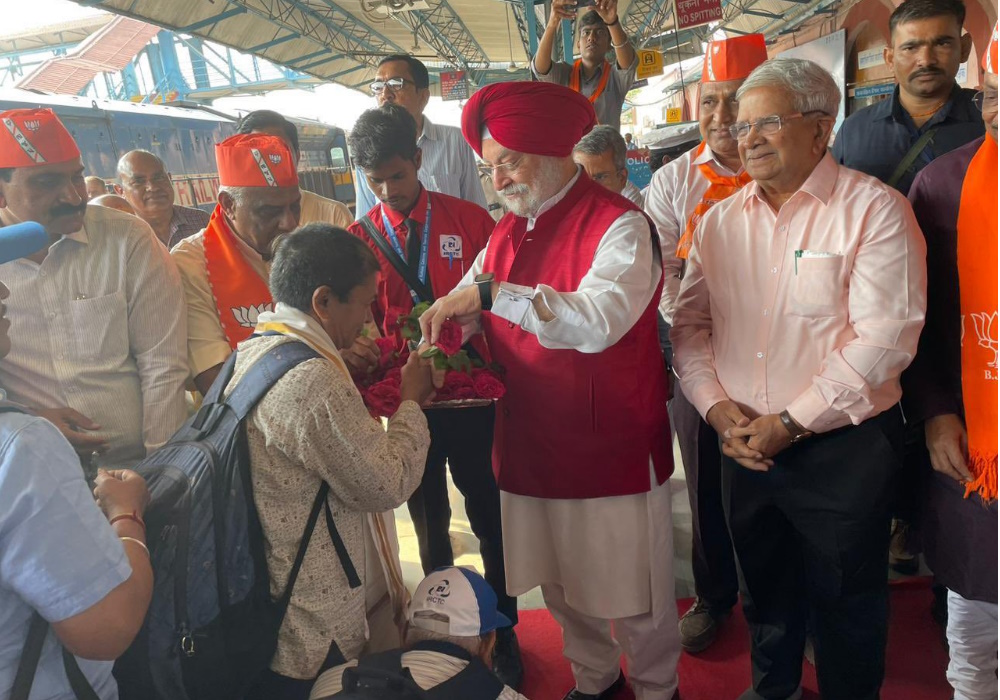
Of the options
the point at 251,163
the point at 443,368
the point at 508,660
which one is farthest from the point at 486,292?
the point at 508,660

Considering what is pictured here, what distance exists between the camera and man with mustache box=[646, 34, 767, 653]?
2.21 metres

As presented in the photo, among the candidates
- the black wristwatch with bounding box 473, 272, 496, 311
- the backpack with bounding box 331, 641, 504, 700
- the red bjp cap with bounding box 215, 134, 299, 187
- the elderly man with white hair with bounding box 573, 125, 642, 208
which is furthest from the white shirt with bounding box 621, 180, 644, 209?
the backpack with bounding box 331, 641, 504, 700

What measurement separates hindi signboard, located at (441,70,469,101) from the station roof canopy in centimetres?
97

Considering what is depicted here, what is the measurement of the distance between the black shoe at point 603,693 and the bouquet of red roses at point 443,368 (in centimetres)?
106

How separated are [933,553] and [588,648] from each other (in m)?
1.02

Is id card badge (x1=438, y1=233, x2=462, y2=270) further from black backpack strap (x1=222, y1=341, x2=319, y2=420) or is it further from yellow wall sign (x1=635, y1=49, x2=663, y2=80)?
yellow wall sign (x1=635, y1=49, x2=663, y2=80)

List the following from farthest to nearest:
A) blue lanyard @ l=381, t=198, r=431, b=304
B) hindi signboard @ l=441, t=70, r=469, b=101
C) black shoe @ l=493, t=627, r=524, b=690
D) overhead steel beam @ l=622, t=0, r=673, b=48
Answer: overhead steel beam @ l=622, t=0, r=673, b=48 → hindi signboard @ l=441, t=70, r=469, b=101 → black shoe @ l=493, t=627, r=524, b=690 → blue lanyard @ l=381, t=198, r=431, b=304

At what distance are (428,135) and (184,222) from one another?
122cm

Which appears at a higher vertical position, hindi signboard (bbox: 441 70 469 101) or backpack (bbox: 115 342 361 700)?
hindi signboard (bbox: 441 70 469 101)

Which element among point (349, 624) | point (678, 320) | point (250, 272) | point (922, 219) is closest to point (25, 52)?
point (250, 272)

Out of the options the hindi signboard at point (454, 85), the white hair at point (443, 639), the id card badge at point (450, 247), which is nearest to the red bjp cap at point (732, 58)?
the id card badge at point (450, 247)

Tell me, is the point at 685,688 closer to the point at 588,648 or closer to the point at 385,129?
the point at 588,648

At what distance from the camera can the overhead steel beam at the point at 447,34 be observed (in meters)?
12.2

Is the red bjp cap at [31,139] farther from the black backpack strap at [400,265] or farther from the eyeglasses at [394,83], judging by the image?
the eyeglasses at [394,83]
